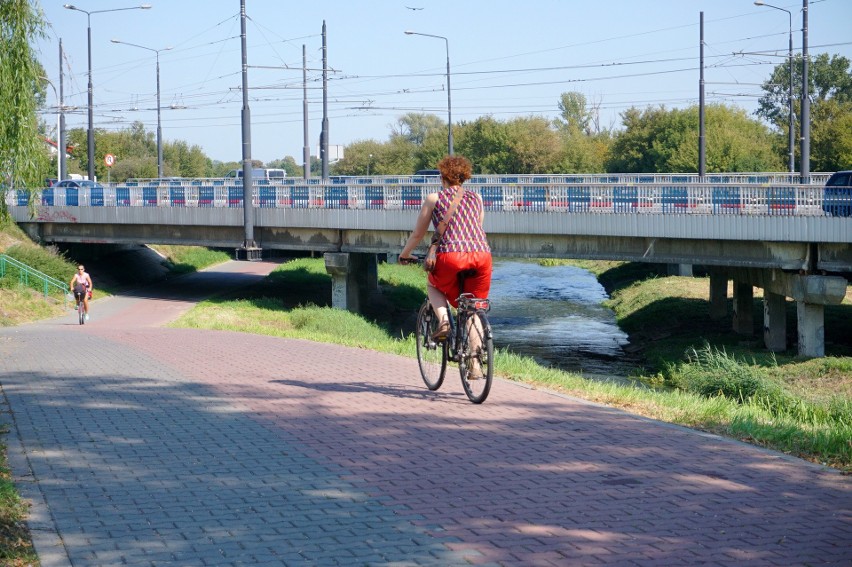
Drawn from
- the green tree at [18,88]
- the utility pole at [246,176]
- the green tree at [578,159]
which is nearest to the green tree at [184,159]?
the green tree at [578,159]

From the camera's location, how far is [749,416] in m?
10.2

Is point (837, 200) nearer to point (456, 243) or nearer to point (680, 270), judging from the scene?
point (456, 243)

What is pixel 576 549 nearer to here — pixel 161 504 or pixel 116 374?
pixel 161 504

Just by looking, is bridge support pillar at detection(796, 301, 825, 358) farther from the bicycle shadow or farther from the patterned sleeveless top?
the patterned sleeveless top

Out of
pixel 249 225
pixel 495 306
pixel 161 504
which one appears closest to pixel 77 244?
pixel 249 225

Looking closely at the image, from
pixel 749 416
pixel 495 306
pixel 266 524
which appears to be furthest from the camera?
pixel 495 306

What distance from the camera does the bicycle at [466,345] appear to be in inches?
373

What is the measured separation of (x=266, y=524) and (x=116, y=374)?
22.5ft

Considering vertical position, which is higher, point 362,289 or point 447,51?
point 447,51

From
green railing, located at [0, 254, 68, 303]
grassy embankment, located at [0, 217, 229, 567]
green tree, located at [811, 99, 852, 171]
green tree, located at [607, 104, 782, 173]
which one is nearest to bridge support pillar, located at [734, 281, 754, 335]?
grassy embankment, located at [0, 217, 229, 567]

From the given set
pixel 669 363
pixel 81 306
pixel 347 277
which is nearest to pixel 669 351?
pixel 669 363

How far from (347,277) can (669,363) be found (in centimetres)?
1270

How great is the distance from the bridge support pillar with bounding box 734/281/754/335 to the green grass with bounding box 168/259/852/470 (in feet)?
2.03

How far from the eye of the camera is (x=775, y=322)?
93.8ft
